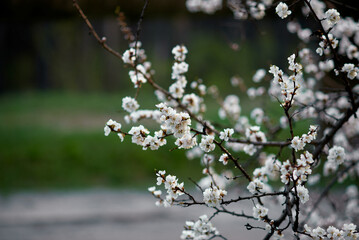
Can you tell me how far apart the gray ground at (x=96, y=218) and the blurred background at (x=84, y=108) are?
13 mm

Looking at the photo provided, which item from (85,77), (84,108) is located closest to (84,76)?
(85,77)

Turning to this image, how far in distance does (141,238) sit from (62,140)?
4.49 m

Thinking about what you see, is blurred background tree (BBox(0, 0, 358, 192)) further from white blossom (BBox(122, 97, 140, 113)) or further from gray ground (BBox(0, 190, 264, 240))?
white blossom (BBox(122, 97, 140, 113))

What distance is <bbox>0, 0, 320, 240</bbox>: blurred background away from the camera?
4.40 meters

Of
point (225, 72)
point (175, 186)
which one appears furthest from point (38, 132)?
point (225, 72)

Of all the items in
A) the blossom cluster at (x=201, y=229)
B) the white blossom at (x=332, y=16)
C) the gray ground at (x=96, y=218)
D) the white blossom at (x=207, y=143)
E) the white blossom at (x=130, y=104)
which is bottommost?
the blossom cluster at (x=201, y=229)

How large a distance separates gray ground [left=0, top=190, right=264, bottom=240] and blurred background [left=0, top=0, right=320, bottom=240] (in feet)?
0.04

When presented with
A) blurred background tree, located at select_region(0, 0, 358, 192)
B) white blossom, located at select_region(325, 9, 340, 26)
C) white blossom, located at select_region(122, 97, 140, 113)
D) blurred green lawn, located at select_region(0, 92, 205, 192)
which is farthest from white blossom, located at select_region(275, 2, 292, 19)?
blurred green lawn, located at select_region(0, 92, 205, 192)

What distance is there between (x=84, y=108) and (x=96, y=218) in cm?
790

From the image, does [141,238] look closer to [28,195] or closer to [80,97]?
[28,195]

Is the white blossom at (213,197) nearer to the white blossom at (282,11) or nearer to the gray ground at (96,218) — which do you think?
the white blossom at (282,11)

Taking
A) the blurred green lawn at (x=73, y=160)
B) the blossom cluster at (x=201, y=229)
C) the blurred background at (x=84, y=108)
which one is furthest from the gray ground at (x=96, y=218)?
the blossom cluster at (x=201, y=229)

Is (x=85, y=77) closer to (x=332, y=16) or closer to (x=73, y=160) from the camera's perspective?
(x=73, y=160)

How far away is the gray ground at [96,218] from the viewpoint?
5.21 m
